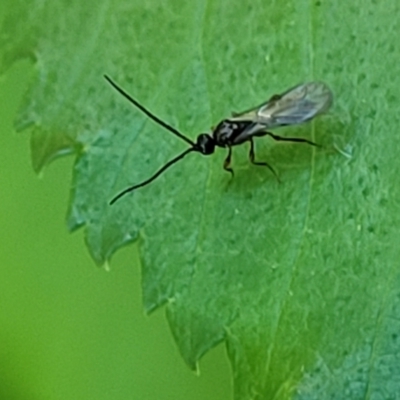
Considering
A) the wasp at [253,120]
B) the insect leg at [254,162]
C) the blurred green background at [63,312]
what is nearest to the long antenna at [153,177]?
the wasp at [253,120]

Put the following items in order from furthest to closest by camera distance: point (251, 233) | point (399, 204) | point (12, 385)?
point (12, 385) < point (251, 233) < point (399, 204)

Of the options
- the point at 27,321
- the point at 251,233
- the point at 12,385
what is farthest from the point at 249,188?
the point at 12,385

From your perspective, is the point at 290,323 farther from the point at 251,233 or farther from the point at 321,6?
the point at 321,6

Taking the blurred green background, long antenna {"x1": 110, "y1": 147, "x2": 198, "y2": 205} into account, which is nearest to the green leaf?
long antenna {"x1": 110, "y1": 147, "x2": 198, "y2": 205}

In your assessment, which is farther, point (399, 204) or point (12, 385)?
point (12, 385)

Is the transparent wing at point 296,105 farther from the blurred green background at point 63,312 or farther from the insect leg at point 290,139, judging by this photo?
the blurred green background at point 63,312

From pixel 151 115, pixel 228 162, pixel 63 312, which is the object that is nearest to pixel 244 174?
pixel 228 162

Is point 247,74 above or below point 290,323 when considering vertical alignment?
above
